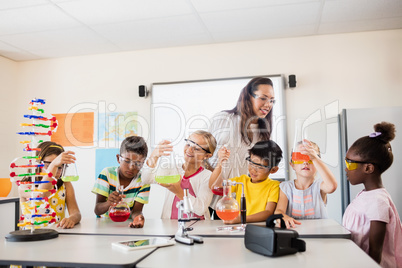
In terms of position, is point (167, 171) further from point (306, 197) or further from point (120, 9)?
point (120, 9)

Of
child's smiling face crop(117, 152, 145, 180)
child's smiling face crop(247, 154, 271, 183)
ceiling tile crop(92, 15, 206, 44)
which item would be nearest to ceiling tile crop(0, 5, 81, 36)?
ceiling tile crop(92, 15, 206, 44)

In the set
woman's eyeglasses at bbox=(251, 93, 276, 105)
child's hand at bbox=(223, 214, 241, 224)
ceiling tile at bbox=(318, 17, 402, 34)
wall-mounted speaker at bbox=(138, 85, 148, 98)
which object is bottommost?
child's hand at bbox=(223, 214, 241, 224)

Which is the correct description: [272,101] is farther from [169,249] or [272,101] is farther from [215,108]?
[169,249]

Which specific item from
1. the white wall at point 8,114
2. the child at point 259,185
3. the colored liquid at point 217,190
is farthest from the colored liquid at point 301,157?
the white wall at point 8,114

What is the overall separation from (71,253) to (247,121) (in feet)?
8.42

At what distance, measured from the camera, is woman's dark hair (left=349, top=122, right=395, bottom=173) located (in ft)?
6.59

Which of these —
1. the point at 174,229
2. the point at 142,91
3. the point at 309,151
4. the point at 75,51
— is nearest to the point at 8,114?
the point at 75,51

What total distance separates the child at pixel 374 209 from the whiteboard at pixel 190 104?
165 cm

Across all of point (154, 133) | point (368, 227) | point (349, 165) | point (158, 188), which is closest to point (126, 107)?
point (154, 133)

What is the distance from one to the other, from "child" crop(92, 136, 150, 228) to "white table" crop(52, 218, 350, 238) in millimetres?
184

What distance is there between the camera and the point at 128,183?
2557 mm

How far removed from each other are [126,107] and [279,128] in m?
1.75

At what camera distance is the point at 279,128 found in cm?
368

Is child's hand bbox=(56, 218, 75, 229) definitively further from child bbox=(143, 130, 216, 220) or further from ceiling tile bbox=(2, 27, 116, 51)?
ceiling tile bbox=(2, 27, 116, 51)
